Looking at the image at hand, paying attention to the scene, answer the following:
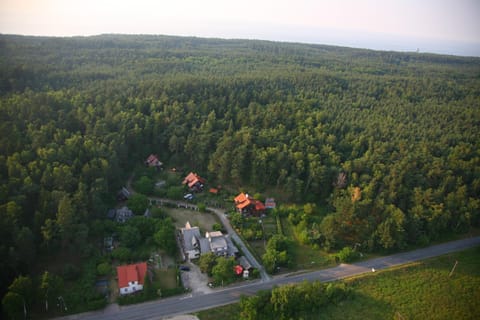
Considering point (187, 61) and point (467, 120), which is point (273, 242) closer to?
point (467, 120)

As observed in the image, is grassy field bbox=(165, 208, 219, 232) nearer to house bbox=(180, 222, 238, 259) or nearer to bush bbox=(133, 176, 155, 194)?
house bbox=(180, 222, 238, 259)

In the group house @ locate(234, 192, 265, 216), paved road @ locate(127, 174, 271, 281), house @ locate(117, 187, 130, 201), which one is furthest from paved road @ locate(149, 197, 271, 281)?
house @ locate(117, 187, 130, 201)

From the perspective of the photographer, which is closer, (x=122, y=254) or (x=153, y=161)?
(x=122, y=254)

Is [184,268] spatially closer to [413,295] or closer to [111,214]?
[111,214]

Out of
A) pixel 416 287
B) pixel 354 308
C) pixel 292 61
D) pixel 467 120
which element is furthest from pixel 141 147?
pixel 292 61

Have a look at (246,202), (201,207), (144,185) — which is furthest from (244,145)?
(144,185)

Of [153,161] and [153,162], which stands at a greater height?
[153,161]

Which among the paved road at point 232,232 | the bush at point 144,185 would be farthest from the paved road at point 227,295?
the bush at point 144,185
